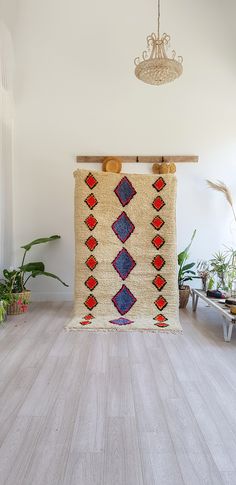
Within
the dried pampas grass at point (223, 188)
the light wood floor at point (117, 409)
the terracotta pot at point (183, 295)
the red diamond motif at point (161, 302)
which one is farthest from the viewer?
the dried pampas grass at point (223, 188)

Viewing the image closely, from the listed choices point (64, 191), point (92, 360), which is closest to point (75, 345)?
point (92, 360)

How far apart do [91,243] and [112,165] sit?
1.08 m

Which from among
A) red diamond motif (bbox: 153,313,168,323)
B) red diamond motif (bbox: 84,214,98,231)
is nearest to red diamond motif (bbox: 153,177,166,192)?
red diamond motif (bbox: 84,214,98,231)

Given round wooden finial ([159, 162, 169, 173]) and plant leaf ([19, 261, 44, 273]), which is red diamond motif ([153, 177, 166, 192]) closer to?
round wooden finial ([159, 162, 169, 173])

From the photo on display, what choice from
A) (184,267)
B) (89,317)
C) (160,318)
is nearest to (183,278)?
(184,267)

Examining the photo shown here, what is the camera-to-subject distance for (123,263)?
3.35 m

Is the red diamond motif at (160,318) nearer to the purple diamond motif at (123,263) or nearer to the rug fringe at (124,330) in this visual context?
the rug fringe at (124,330)

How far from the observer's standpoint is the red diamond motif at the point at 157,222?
3.40m

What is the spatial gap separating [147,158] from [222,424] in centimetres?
300

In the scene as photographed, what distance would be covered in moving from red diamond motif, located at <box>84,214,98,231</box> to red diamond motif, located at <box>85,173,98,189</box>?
0.97ft

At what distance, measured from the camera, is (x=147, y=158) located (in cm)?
399

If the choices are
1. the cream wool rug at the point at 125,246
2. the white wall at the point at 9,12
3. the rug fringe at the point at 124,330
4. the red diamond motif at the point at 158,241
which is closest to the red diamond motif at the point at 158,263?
the cream wool rug at the point at 125,246

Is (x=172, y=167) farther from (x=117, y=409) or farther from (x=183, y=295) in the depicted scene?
(x=117, y=409)

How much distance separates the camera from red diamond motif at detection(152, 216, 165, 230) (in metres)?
3.40
